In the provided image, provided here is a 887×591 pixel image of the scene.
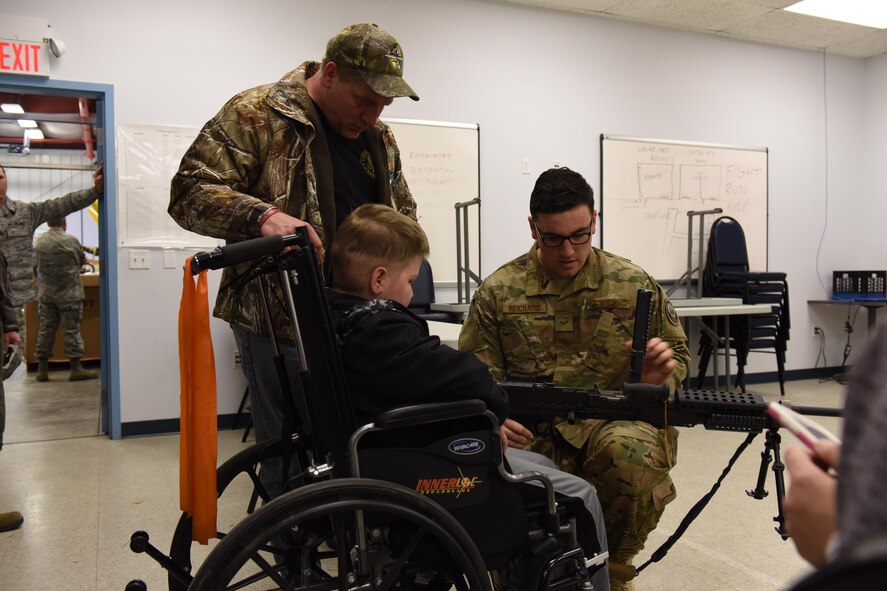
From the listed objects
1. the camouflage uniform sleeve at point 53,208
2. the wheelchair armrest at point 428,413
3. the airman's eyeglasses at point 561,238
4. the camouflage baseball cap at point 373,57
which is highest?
the camouflage baseball cap at point 373,57

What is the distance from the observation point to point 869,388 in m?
0.35

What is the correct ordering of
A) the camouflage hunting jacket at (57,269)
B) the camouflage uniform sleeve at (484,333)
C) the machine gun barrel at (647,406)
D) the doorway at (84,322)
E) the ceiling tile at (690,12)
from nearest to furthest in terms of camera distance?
the machine gun barrel at (647,406)
the camouflage uniform sleeve at (484,333)
the doorway at (84,322)
the ceiling tile at (690,12)
the camouflage hunting jacket at (57,269)

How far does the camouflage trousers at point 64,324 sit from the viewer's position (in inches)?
224

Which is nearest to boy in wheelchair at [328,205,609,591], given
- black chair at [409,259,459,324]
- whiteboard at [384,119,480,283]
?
black chair at [409,259,459,324]

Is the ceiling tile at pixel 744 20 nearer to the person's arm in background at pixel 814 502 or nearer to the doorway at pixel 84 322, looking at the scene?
the doorway at pixel 84 322

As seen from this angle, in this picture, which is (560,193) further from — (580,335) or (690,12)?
(690,12)

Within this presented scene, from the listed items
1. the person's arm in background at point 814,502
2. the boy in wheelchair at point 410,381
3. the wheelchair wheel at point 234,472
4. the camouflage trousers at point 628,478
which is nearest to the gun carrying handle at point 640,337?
the camouflage trousers at point 628,478

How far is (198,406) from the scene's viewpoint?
41.8 inches

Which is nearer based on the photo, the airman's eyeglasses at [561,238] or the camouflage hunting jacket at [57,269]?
A: the airman's eyeglasses at [561,238]

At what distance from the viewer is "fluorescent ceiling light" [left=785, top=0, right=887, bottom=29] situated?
15.0 ft

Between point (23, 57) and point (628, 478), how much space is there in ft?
12.1

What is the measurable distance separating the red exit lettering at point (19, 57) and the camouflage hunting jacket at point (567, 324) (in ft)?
10.1

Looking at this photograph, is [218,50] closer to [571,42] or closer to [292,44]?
[292,44]

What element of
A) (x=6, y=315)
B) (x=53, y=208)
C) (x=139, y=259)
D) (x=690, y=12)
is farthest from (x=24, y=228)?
(x=690, y=12)
